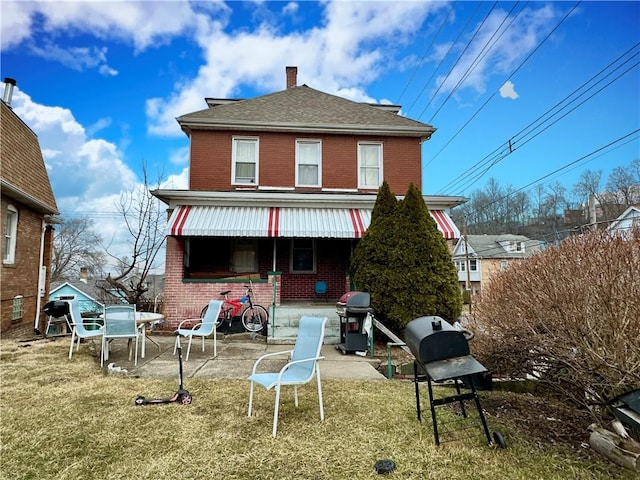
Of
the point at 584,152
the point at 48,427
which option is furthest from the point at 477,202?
the point at 48,427

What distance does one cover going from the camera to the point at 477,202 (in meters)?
42.4

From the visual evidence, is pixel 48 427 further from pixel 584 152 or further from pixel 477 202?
pixel 477 202

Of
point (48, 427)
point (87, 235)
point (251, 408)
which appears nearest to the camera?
point (48, 427)

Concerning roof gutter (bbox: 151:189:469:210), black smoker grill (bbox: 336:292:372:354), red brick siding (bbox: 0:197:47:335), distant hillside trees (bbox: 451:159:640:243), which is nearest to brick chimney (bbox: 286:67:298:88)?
roof gutter (bbox: 151:189:469:210)

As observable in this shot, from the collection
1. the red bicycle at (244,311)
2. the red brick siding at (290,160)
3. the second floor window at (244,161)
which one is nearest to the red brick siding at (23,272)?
the red brick siding at (290,160)

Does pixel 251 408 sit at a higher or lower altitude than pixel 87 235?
lower

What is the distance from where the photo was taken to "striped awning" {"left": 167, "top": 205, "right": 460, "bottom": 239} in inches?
466

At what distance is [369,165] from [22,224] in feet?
43.8

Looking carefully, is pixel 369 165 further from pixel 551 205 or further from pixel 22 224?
pixel 551 205

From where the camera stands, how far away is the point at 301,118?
51.0ft

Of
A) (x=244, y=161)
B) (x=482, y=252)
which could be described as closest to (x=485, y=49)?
(x=244, y=161)

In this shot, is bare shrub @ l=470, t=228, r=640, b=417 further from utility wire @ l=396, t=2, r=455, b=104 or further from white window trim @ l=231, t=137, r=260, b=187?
white window trim @ l=231, t=137, r=260, b=187

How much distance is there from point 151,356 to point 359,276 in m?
5.62

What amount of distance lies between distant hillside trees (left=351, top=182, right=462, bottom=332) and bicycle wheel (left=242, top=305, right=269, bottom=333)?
3.40m
